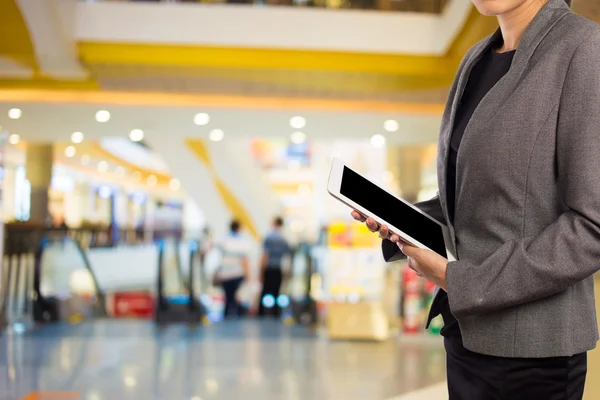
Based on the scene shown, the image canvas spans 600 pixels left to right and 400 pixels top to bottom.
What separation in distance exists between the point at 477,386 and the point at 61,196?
69.7ft

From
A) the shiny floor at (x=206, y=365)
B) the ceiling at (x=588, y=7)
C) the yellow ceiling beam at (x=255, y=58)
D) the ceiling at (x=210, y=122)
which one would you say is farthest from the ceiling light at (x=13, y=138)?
the ceiling at (x=588, y=7)

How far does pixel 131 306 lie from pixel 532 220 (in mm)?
8667

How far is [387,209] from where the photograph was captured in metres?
1.07

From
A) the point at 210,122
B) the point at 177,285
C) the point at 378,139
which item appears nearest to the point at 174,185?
the point at 378,139

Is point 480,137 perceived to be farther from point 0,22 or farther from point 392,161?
point 392,161

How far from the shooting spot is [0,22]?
6.62 meters

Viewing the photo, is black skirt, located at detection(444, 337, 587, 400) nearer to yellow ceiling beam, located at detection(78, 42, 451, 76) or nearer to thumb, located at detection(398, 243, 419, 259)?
thumb, located at detection(398, 243, 419, 259)

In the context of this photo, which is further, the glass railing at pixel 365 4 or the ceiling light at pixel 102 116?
the ceiling light at pixel 102 116

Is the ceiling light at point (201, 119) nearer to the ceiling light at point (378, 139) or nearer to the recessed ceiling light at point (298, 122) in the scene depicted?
the recessed ceiling light at point (298, 122)

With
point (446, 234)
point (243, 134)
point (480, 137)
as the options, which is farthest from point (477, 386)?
point (243, 134)

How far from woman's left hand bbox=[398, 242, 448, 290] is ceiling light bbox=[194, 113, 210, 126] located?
27.8 ft

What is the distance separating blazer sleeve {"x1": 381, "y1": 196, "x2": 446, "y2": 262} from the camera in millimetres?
1217

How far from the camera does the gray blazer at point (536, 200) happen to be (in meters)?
0.91

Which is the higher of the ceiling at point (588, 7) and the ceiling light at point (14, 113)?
the ceiling light at point (14, 113)
